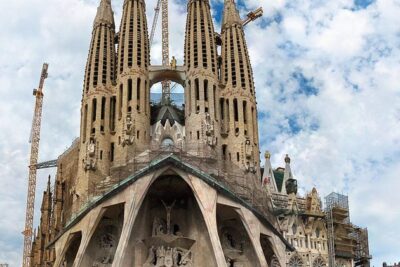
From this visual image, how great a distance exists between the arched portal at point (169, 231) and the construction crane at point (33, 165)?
3629 cm

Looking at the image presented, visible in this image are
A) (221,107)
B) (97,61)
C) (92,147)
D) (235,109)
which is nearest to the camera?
(92,147)

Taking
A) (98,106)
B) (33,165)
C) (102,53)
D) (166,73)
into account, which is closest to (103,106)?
(98,106)

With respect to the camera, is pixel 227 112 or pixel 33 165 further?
pixel 33 165

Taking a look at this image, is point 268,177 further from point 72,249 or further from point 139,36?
point 72,249

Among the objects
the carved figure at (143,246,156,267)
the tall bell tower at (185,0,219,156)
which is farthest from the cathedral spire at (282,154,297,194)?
the carved figure at (143,246,156,267)

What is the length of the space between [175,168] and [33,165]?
141ft

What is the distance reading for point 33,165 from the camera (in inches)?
3248

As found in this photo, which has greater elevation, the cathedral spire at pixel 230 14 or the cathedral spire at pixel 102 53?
the cathedral spire at pixel 230 14

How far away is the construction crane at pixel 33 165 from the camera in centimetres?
7912

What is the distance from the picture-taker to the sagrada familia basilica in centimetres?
4409

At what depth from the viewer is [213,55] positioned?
52.3m

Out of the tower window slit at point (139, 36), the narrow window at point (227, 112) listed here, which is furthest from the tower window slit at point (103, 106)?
the narrow window at point (227, 112)

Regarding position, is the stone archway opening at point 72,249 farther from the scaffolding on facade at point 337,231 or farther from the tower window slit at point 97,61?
the scaffolding on facade at point 337,231

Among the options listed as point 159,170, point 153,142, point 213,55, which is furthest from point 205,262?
point 213,55
